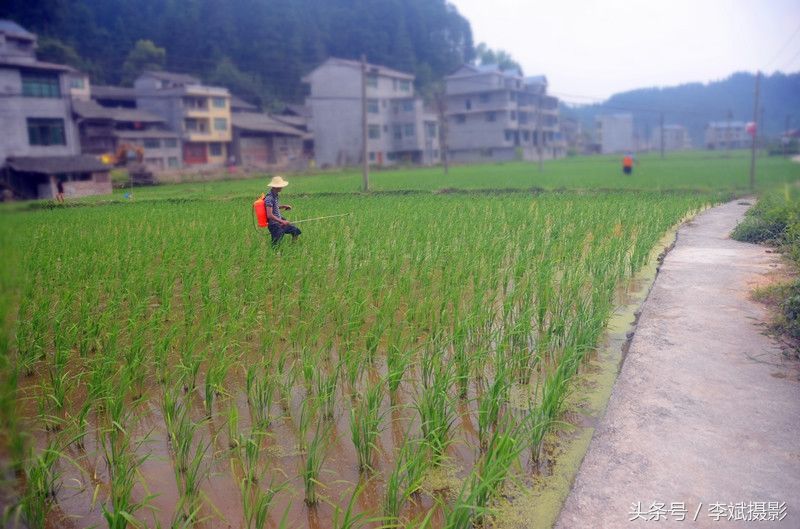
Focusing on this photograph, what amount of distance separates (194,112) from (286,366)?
27130 mm

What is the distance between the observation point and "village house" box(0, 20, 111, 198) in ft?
4.03

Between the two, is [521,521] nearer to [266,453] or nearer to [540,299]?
[266,453]

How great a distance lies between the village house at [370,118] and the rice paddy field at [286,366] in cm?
2497

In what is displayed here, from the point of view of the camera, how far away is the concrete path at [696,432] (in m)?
2.15

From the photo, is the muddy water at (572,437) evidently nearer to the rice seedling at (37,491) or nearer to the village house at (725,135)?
the rice seedling at (37,491)

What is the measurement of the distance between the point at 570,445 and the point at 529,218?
24.1 feet

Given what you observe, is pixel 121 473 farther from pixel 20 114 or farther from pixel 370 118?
pixel 370 118

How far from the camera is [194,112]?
28453mm

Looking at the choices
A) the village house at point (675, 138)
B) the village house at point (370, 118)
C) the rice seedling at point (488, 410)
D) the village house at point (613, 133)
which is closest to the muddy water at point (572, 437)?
the rice seedling at point (488, 410)

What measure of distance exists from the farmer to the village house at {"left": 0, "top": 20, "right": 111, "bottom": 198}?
1.91 metres

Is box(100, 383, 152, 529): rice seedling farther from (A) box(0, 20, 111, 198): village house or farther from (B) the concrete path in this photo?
(B) the concrete path

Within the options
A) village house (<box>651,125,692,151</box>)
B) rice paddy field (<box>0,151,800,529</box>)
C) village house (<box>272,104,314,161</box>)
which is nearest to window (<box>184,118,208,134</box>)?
village house (<box>272,104,314,161</box>)

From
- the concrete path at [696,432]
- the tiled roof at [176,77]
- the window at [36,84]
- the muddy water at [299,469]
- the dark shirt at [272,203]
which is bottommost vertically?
the muddy water at [299,469]

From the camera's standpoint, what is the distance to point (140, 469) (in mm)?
2805
